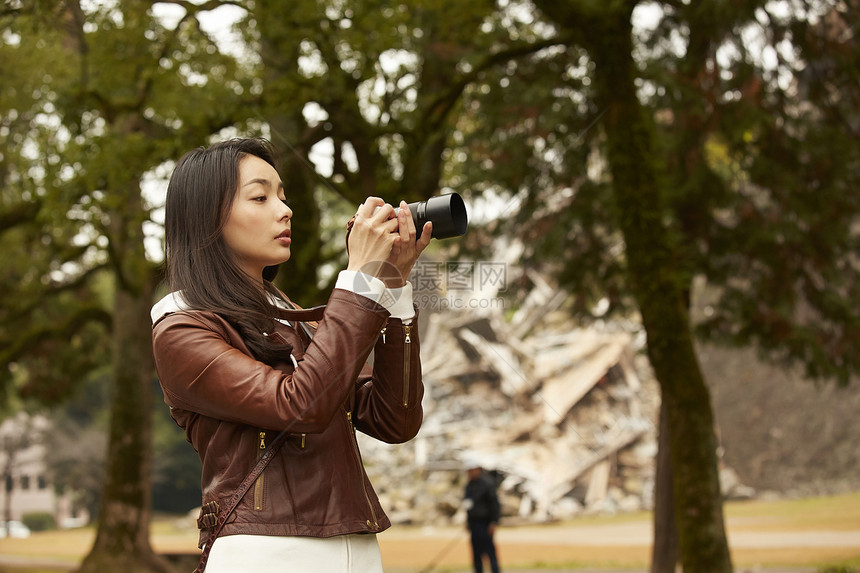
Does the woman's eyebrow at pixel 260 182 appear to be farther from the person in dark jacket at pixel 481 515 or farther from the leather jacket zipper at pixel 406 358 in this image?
A: the person in dark jacket at pixel 481 515

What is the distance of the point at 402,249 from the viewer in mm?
1540

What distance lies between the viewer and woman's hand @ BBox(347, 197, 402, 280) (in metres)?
1.50

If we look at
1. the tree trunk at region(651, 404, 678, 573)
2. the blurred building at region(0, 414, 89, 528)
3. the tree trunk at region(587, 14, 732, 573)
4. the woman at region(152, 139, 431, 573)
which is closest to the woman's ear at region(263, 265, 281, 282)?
the woman at region(152, 139, 431, 573)

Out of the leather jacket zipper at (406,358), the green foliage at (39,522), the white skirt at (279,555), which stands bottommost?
the green foliage at (39,522)

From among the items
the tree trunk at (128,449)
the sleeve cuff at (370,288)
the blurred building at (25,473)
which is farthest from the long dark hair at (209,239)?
the blurred building at (25,473)

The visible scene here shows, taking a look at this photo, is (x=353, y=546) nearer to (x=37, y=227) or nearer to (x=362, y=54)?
(x=362, y=54)

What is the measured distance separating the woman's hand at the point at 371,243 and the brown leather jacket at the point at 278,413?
0.20ft

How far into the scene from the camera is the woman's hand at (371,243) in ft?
4.92

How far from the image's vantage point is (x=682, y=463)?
6.46 metres

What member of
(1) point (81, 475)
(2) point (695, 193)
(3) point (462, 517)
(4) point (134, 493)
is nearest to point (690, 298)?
(2) point (695, 193)

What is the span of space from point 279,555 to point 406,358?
41cm

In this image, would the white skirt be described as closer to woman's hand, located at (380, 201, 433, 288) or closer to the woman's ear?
woman's hand, located at (380, 201, 433, 288)

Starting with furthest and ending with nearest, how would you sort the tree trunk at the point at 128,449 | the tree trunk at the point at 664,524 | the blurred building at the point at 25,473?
the blurred building at the point at 25,473 < the tree trunk at the point at 128,449 < the tree trunk at the point at 664,524

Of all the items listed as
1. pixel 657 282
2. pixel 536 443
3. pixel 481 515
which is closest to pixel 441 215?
pixel 657 282
